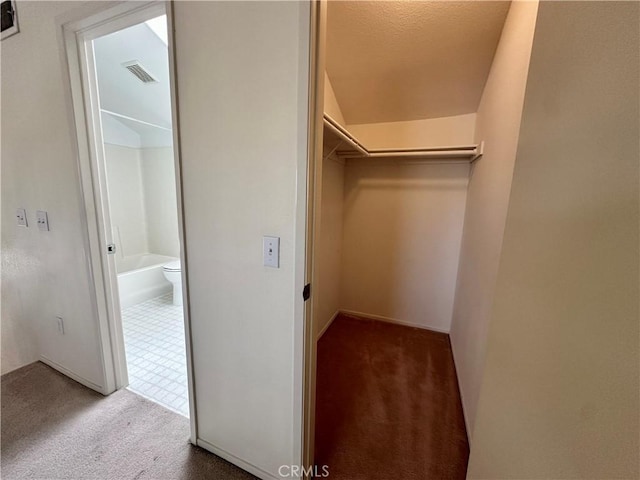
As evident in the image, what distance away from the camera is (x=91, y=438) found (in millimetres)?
1387

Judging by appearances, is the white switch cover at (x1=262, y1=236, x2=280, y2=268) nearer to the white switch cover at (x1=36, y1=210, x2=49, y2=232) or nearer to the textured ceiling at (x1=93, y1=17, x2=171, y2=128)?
the white switch cover at (x1=36, y1=210, x2=49, y2=232)

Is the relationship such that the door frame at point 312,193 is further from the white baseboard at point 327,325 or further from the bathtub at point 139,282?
the bathtub at point 139,282

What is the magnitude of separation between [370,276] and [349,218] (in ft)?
2.30

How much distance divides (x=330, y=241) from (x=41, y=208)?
6.94 feet

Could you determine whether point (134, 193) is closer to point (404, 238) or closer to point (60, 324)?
point (60, 324)

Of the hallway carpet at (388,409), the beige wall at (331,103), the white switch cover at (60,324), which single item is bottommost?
the hallway carpet at (388,409)

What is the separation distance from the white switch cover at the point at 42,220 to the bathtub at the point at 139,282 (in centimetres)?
126

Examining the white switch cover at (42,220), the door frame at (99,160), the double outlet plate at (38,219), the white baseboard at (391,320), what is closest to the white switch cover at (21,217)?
the double outlet plate at (38,219)

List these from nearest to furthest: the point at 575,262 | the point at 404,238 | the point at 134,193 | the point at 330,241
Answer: the point at 575,262 < the point at 330,241 < the point at 404,238 < the point at 134,193

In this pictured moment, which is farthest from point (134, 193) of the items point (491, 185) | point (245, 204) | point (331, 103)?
point (491, 185)

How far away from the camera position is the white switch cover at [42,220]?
1607 mm

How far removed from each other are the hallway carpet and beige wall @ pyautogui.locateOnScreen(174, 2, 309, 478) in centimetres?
47

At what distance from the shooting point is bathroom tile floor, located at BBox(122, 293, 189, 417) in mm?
1728

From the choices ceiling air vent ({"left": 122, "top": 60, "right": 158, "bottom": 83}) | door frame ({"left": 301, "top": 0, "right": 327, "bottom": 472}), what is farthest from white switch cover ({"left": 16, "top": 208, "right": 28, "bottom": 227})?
door frame ({"left": 301, "top": 0, "right": 327, "bottom": 472})
